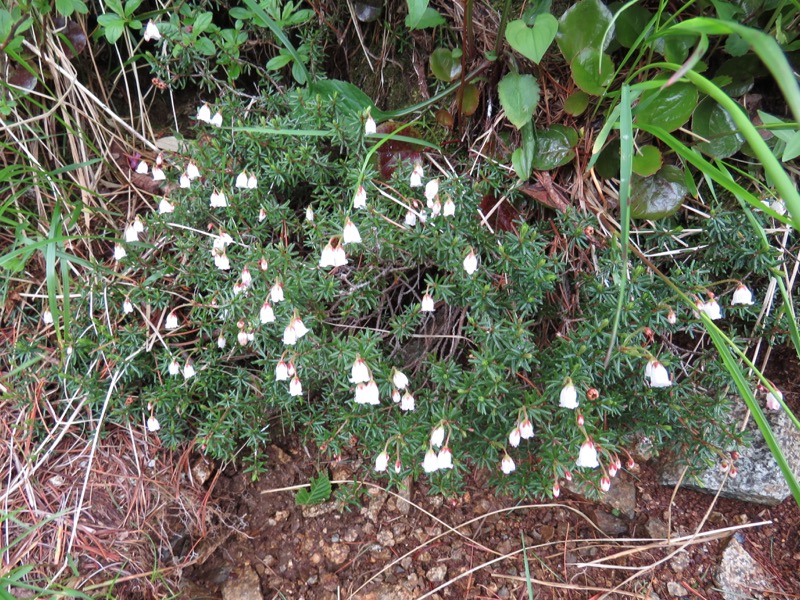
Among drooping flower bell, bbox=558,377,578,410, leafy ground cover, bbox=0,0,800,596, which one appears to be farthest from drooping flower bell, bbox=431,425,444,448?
drooping flower bell, bbox=558,377,578,410

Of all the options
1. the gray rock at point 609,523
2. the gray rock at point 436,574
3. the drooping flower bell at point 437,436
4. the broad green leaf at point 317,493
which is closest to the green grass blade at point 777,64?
the drooping flower bell at point 437,436

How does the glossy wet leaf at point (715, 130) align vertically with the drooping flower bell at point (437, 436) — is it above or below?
above

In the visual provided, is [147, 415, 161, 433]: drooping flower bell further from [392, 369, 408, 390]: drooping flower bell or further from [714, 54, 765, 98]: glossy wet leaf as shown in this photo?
[714, 54, 765, 98]: glossy wet leaf

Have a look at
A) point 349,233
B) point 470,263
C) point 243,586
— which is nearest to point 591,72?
point 470,263

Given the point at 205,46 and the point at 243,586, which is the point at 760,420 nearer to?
the point at 243,586

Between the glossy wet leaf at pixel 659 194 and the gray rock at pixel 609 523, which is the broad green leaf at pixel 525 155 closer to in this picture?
the glossy wet leaf at pixel 659 194
